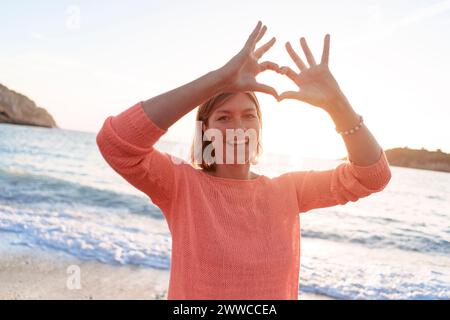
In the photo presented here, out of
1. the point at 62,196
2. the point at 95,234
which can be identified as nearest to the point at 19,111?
the point at 62,196

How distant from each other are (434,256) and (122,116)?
36.1ft

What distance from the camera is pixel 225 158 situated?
7.39 ft

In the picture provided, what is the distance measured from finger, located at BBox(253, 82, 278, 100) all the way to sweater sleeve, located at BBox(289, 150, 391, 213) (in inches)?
19.0

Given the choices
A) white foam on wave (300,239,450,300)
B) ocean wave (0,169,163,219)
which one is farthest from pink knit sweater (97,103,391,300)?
ocean wave (0,169,163,219)

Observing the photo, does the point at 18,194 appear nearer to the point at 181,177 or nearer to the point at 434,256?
the point at 434,256

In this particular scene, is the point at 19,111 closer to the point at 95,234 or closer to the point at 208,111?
the point at 95,234

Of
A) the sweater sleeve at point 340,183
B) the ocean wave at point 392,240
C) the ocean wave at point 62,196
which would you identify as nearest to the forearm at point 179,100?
the sweater sleeve at point 340,183

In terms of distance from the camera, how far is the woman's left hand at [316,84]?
2.15 metres

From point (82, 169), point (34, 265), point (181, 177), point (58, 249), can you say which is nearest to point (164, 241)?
point (58, 249)

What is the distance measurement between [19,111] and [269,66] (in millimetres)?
88896

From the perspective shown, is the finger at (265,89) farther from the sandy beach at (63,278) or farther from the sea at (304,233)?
the sandy beach at (63,278)

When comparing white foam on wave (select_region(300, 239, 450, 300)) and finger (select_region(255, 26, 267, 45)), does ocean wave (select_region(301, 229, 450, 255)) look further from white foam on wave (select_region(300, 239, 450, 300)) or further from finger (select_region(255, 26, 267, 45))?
finger (select_region(255, 26, 267, 45))

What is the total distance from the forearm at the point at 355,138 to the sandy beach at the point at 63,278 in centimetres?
431

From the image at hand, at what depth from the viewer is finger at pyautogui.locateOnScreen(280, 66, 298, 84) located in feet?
7.25
